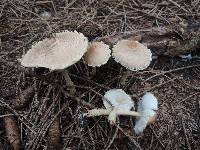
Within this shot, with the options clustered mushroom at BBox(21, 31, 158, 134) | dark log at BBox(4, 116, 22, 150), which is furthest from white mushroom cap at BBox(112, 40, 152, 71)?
dark log at BBox(4, 116, 22, 150)

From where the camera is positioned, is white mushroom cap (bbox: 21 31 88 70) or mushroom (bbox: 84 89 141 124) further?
mushroom (bbox: 84 89 141 124)

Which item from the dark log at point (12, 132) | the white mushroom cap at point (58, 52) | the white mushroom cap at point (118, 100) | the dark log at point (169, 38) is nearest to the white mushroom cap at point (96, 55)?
the white mushroom cap at point (58, 52)

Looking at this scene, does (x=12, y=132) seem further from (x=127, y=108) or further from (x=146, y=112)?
(x=146, y=112)

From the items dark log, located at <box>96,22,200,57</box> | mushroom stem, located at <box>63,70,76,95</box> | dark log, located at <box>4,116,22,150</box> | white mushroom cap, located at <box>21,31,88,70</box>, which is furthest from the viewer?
dark log, located at <box>96,22,200,57</box>

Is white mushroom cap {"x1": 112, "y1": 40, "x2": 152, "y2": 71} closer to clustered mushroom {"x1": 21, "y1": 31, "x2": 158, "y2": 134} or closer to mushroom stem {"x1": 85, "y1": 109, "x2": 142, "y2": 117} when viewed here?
clustered mushroom {"x1": 21, "y1": 31, "x2": 158, "y2": 134}

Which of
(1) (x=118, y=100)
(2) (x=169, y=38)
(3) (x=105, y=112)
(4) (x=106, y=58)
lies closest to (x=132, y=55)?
(4) (x=106, y=58)

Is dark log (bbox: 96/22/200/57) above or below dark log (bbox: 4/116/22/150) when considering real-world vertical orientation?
above

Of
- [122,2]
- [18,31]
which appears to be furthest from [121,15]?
[18,31]
